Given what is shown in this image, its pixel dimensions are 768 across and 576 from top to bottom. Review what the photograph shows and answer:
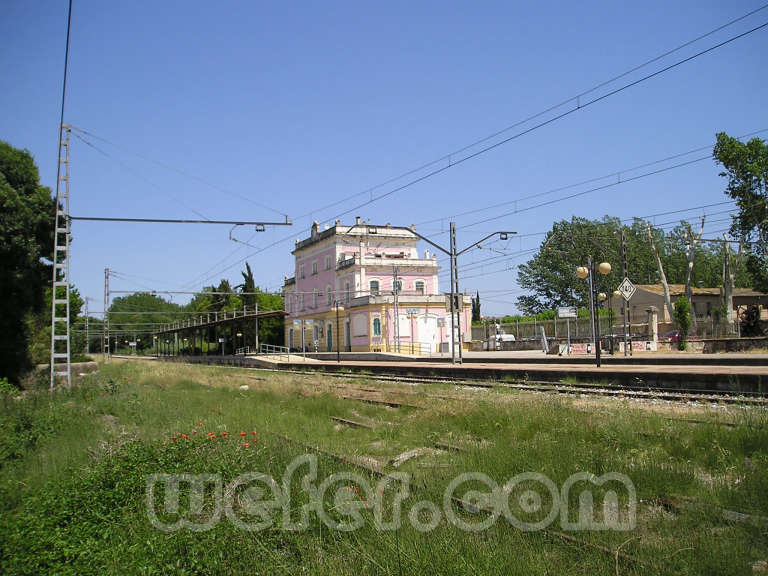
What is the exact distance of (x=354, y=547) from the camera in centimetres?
495

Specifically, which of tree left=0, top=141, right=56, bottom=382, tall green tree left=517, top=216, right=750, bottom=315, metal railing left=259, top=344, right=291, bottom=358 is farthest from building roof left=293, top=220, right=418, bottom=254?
tree left=0, top=141, right=56, bottom=382

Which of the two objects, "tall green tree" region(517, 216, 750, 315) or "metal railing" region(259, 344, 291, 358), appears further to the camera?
"tall green tree" region(517, 216, 750, 315)

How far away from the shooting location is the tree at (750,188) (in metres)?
48.7

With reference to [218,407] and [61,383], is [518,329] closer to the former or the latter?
[61,383]

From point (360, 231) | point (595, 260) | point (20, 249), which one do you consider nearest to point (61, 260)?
point (20, 249)

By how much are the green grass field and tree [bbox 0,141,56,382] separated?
14.1 meters

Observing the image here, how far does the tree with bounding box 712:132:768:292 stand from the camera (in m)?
48.7

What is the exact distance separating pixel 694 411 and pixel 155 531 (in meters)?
8.97

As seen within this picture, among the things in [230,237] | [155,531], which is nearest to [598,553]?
[155,531]

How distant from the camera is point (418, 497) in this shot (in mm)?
5992

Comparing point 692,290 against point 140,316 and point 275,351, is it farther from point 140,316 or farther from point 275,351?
point 140,316

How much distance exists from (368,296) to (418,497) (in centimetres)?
5217

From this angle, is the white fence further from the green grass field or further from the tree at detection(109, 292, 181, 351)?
the tree at detection(109, 292, 181, 351)

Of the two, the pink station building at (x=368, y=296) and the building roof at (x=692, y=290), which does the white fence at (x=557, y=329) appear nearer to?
the pink station building at (x=368, y=296)
